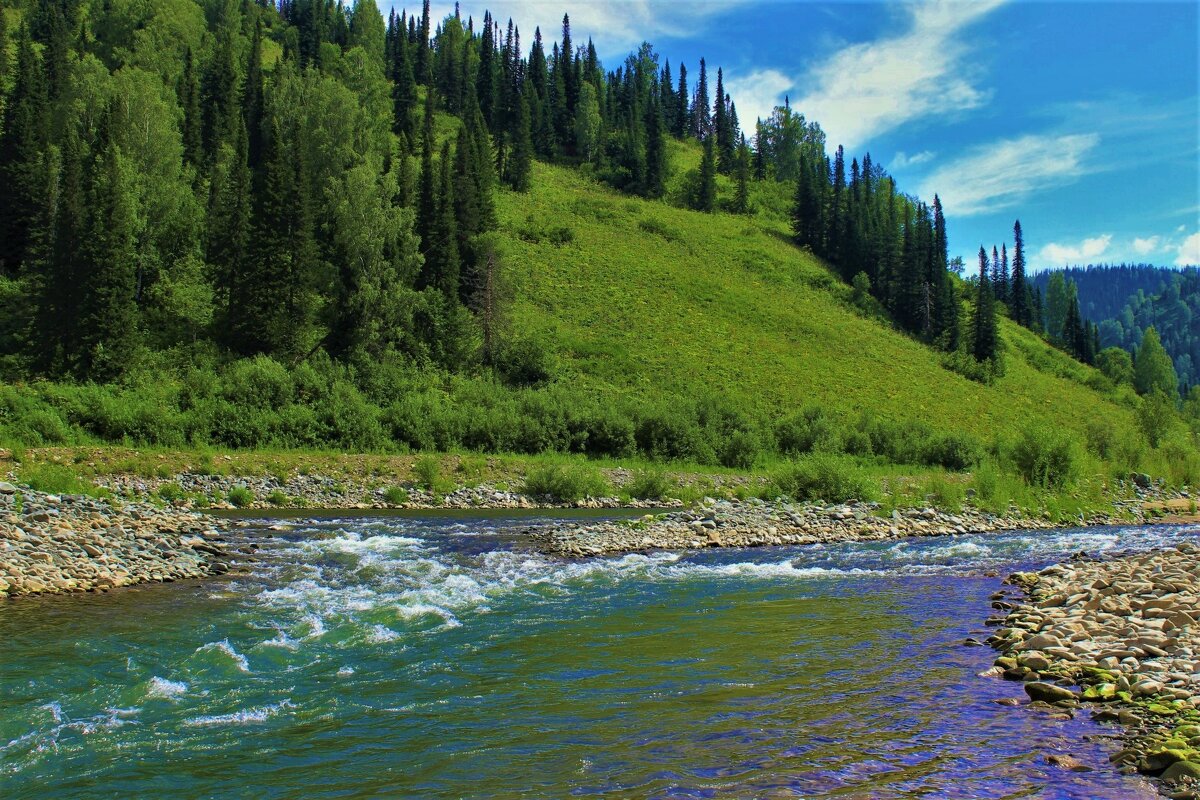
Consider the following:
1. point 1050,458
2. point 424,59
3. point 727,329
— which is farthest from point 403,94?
point 1050,458

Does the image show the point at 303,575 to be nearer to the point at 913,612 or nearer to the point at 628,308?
the point at 913,612

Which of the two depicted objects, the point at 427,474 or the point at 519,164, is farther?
the point at 519,164

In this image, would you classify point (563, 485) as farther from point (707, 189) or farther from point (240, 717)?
point (707, 189)

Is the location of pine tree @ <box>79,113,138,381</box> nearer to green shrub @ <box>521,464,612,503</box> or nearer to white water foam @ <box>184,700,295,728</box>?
green shrub @ <box>521,464,612,503</box>

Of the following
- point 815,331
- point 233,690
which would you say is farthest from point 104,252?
point 815,331

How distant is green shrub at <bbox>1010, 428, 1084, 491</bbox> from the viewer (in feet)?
95.5

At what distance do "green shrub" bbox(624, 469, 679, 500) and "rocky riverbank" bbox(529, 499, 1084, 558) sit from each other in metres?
4.46

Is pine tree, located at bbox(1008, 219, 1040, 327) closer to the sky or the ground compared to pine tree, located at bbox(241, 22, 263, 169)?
closer to the ground

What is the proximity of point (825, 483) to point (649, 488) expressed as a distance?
22.0 feet

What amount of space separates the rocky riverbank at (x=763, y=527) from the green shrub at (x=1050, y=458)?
3866 millimetres

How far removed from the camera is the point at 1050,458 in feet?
96.7

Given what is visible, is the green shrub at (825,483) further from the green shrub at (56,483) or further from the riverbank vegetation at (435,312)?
the green shrub at (56,483)

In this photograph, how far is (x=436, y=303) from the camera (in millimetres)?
48188

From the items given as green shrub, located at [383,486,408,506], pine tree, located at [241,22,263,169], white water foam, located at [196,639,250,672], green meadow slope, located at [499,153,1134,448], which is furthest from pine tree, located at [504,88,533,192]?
white water foam, located at [196,639,250,672]
